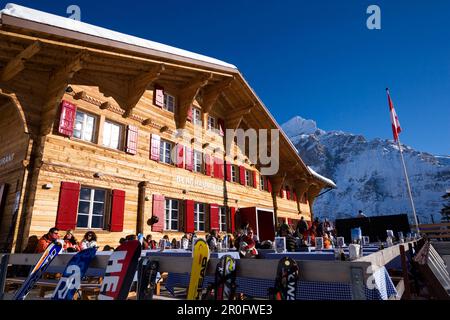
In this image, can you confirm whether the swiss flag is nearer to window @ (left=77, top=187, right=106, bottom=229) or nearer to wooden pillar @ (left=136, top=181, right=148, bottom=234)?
A: wooden pillar @ (left=136, top=181, right=148, bottom=234)

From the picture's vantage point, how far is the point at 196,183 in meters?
12.9

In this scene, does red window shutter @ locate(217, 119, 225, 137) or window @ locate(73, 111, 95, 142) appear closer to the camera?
window @ locate(73, 111, 95, 142)

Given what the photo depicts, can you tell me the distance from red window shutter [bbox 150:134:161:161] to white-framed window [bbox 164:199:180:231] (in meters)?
1.89

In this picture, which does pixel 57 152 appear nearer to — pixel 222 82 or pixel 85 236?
pixel 85 236

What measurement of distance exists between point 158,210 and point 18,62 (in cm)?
628

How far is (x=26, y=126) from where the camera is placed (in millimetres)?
7902

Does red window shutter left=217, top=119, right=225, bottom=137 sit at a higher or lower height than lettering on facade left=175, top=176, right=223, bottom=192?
higher

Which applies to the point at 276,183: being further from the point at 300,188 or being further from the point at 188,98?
the point at 188,98

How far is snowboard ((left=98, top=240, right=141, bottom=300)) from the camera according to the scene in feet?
7.69

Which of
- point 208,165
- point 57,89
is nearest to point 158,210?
point 208,165

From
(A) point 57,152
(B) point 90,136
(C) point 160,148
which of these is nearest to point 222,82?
(C) point 160,148
